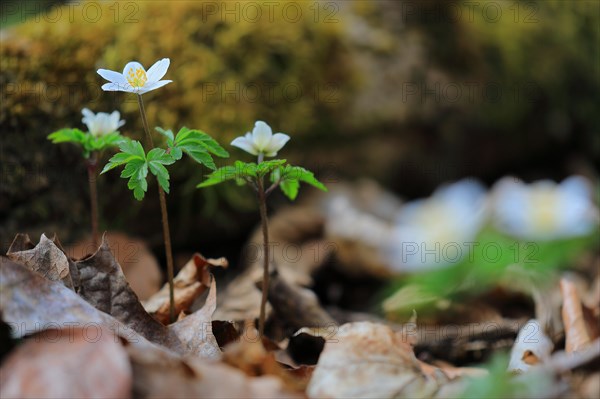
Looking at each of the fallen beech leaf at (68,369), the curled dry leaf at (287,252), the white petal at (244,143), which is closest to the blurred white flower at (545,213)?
the curled dry leaf at (287,252)

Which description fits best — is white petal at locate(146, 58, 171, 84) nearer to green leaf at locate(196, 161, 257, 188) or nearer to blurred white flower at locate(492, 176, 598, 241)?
green leaf at locate(196, 161, 257, 188)

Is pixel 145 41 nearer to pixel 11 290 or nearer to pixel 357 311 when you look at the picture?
pixel 357 311

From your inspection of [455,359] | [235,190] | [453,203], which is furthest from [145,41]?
[455,359]

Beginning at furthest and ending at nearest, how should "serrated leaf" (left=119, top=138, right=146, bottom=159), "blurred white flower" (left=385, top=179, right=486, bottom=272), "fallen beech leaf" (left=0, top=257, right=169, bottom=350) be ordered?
"blurred white flower" (left=385, top=179, right=486, bottom=272)
"serrated leaf" (left=119, top=138, right=146, bottom=159)
"fallen beech leaf" (left=0, top=257, right=169, bottom=350)

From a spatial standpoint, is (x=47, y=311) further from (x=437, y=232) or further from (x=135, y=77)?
(x=437, y=232)

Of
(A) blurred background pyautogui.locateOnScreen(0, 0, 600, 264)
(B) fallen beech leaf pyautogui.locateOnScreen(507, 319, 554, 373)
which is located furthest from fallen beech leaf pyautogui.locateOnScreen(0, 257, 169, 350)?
(A) blurred background pyautogui.locateOnScreen(0, 0, 600, 264)

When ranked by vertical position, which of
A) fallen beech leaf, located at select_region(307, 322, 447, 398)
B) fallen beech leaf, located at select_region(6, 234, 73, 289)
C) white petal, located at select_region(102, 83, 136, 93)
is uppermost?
white petal, located at select_region(102, 83, 136, 93)

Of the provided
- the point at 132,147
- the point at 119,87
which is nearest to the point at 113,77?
the point at 119,87
